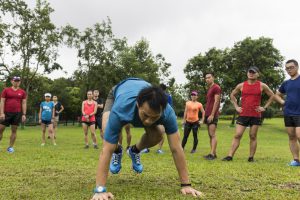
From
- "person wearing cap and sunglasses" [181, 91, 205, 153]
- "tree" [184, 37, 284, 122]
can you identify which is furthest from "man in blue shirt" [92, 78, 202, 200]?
"tree" [184, 37, 284, 122]

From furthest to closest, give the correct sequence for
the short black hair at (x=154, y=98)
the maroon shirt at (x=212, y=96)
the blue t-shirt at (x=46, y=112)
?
the blue t-shirt at (x=46, y=112) < the maroon shirt at (x=212, y=96) < the short black hair at (x=154, y=98)

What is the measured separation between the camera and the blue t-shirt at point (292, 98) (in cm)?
874

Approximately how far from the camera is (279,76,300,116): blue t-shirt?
874 centimetres

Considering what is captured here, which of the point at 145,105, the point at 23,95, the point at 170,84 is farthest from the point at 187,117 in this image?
the point at 170,84

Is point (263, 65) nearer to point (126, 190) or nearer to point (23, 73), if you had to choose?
point (23, 73)

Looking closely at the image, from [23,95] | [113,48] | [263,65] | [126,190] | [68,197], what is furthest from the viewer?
[113,48]

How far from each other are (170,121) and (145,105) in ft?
2.38

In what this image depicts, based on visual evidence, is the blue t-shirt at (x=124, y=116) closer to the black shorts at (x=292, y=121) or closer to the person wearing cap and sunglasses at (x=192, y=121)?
the black shorts at (x=292, y=121)

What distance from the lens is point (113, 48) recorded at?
1925 inches

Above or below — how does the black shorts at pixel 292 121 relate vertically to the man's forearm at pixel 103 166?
above

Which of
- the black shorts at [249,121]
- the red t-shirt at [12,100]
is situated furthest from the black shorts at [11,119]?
the black shorts at [249,121]

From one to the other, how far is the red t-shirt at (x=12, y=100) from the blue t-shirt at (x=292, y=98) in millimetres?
7962

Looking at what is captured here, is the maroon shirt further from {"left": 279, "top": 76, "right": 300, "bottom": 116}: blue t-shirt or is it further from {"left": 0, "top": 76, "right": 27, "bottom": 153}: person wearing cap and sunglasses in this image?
{"left": 0, "top": 76, "right": 27, "bottom": 153}: person wearing cap and sunglasses

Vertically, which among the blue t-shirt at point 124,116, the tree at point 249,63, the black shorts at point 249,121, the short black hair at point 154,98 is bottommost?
the black shorts at point 249,121
